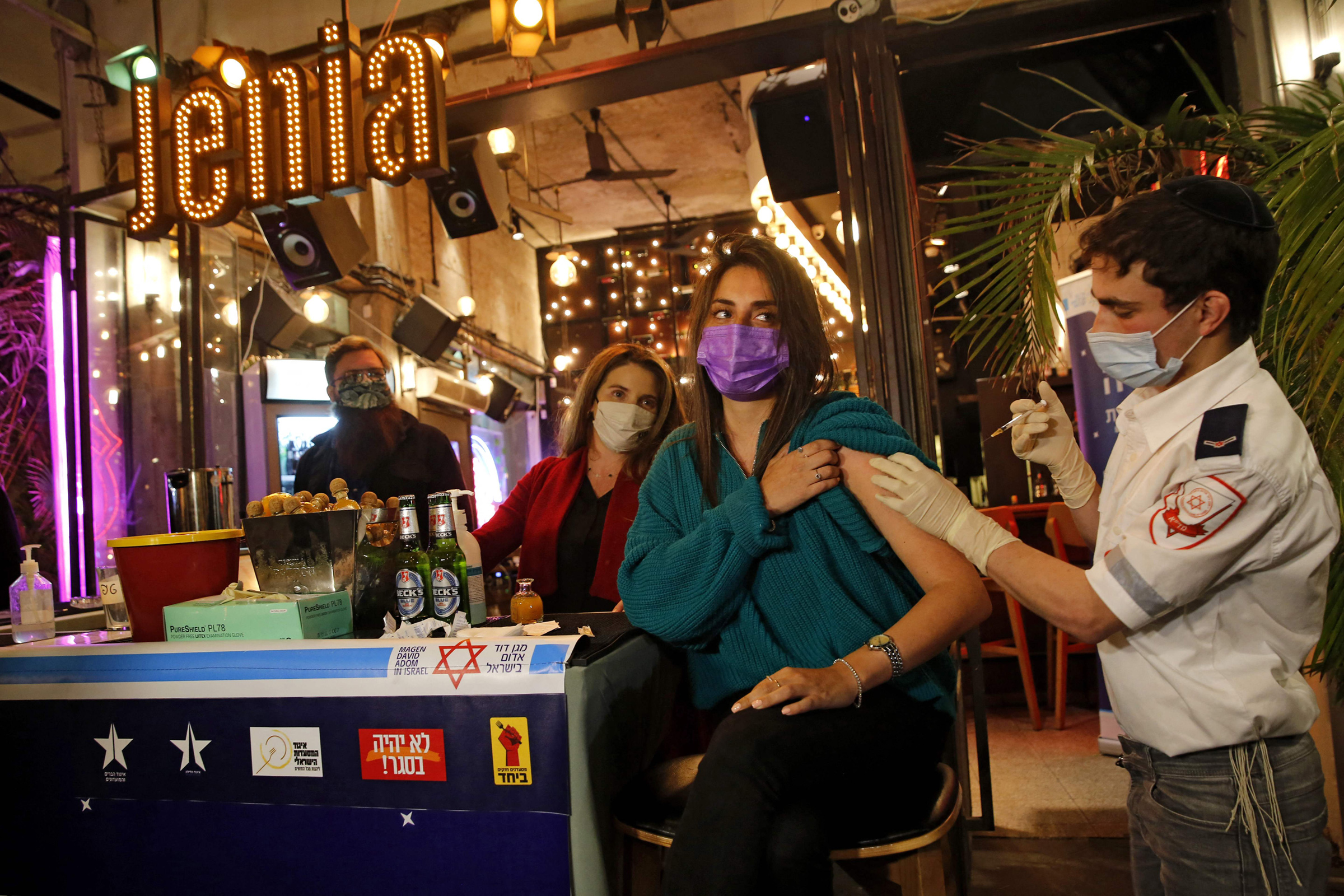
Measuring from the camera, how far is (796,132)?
3748 millimetres

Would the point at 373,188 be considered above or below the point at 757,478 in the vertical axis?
above

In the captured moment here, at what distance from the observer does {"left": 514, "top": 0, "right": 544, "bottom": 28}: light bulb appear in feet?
11.9

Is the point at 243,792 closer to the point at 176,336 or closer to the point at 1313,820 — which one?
the point at 1313,820

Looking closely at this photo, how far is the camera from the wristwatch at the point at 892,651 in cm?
130

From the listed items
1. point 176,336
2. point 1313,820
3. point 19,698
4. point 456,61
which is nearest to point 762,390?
point 1313,820

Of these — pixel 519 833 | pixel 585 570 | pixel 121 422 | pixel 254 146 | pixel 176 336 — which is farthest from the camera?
pixel 176 336

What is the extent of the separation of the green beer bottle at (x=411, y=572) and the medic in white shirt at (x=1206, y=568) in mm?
1036

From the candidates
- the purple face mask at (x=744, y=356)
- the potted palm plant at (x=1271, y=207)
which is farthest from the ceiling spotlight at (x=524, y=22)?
the purple face mask at (x=744, y=356)

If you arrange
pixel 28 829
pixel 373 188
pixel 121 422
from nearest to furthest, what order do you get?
pixel 28 829 → pixel 121 422 → pixel 373 188

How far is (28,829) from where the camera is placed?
152cm

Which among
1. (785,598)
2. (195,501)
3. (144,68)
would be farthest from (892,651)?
(144,68)

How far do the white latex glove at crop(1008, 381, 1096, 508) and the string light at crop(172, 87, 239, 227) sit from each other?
3429 millimetres

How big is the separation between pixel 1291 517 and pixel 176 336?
6.30 m

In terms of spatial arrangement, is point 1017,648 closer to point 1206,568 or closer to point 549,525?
point 549,525
